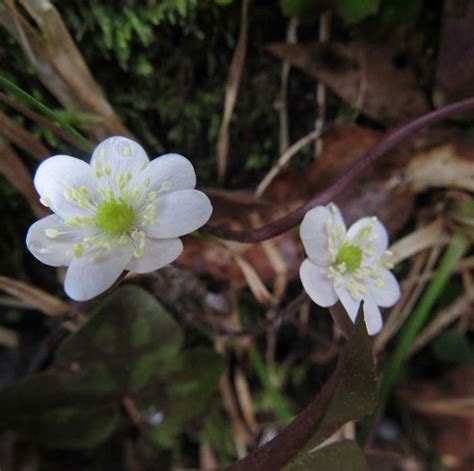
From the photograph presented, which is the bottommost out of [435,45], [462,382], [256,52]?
[462,382]

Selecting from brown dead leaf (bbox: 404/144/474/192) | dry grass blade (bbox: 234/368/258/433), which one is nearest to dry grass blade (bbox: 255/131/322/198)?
brown dead leaf (bbox: 404/144/474/192)

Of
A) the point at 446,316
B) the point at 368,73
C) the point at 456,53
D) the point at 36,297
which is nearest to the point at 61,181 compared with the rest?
the point at 36,297

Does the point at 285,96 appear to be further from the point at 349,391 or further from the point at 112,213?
the point at 349,391

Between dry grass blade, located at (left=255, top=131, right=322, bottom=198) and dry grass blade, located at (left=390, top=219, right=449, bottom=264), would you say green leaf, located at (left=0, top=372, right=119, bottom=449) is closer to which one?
dry grass blade, located at (left=255, top=131, right=322, bottom=198)

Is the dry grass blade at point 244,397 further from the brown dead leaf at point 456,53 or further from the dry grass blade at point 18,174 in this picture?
the brown dead leaf at point 456,53

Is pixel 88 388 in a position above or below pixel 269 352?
above

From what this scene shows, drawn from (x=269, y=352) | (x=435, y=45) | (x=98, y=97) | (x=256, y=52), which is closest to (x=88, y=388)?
(x=269, y=352)

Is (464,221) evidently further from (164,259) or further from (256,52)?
(164,259)
